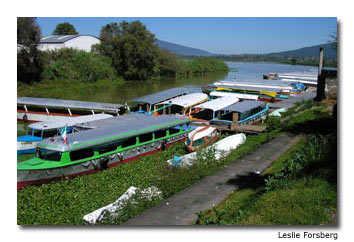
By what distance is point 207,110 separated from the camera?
2055cm

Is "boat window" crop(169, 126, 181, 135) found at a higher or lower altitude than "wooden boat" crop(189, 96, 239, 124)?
lower

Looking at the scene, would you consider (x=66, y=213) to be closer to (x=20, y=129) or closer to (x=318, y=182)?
(x=318, y=182)

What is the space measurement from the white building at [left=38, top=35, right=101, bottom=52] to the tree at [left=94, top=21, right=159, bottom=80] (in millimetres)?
1112

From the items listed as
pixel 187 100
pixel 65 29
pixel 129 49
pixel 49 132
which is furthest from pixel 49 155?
pixel 65 29

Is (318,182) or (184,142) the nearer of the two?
(318,182)

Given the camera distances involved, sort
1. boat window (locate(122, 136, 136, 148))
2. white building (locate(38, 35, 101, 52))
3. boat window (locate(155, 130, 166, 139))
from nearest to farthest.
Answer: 1. boat window (locate(122, 136, 136, 148))
2. boat window (locate(155, 130, 166, 139))
3. white building (locate(38, 35, 101, 52))

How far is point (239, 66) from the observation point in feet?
238

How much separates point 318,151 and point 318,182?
1.60 meters

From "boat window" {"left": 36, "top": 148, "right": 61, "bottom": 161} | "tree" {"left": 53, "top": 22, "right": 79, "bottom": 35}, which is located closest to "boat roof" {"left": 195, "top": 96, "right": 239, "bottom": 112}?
"boat window" {"left": 36, "top": 148, "right": 61, "bottom": 161}

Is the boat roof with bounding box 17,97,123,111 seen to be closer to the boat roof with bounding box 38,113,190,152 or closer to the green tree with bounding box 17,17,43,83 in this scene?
the boat roof with bounding box 38,113,190,152

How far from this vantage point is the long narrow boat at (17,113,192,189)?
10.5 meters

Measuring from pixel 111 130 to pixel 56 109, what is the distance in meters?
8.71

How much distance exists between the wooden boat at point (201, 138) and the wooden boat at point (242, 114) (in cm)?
106

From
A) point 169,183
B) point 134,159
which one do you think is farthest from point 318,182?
point 134,159
